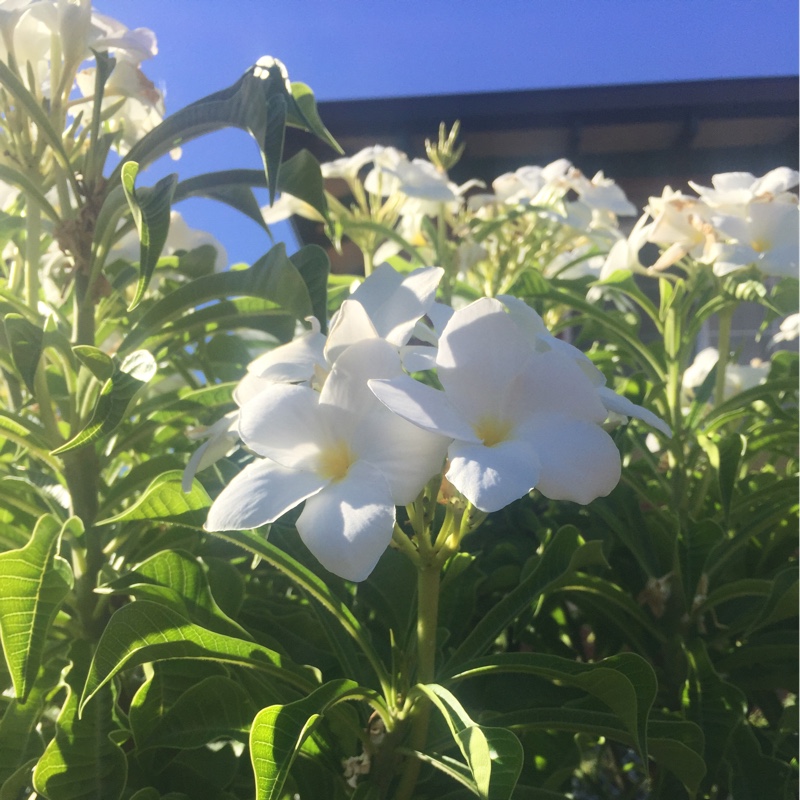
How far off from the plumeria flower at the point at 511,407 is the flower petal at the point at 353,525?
5cm

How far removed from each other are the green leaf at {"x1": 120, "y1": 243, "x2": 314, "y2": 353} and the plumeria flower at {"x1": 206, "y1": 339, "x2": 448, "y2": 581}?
21 cm

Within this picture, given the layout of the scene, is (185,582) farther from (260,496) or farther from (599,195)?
(599,195)

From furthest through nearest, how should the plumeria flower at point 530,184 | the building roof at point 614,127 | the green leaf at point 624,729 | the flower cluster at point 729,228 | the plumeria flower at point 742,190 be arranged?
the building roof at point 614,127, the plumeria flower at point 530,184, the plumeria flower at point 742,190, the flower cluster at point 729,228, the green leaf at point 624,729

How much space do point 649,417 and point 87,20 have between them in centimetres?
70

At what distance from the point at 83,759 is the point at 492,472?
47 cm

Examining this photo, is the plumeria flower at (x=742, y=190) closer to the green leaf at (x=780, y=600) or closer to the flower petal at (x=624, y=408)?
the green leaf at (x=780, y=600)

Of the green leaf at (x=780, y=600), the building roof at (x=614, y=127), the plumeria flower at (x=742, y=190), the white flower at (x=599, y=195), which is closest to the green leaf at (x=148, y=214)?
the green leaf at (x=780, y=600)

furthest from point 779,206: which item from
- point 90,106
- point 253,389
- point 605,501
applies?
point 90,106

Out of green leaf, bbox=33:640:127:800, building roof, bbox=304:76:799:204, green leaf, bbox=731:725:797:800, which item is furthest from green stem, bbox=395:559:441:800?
building roof, bbox=304:76:799:204

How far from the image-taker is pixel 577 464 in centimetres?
44

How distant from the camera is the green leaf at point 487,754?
429mm

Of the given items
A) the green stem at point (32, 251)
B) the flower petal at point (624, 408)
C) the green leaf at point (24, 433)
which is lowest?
the green leaf at point (24, 433)

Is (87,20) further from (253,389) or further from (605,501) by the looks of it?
(605,501)

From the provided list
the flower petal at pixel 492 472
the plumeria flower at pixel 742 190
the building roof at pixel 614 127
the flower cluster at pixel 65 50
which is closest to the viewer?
the flower petal at pixel 492 472
